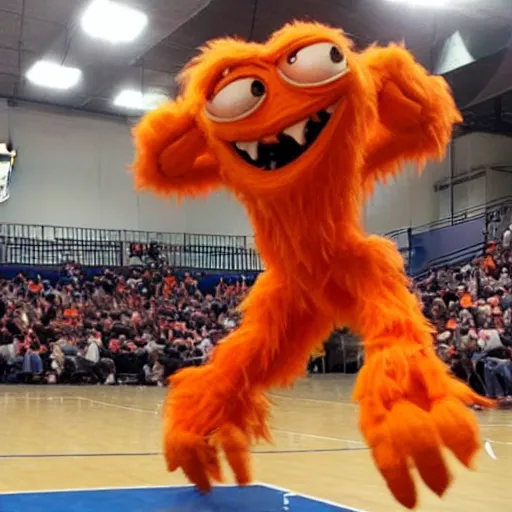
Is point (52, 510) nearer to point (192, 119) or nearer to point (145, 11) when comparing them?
point (192, 119)

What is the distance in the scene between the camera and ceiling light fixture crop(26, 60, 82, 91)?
9.80 metres

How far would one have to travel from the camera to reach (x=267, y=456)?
2996 mm

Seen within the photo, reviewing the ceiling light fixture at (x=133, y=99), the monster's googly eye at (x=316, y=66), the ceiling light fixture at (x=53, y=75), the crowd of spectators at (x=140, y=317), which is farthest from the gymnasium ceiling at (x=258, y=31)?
the monster's googly eye at (x=316, y=66)

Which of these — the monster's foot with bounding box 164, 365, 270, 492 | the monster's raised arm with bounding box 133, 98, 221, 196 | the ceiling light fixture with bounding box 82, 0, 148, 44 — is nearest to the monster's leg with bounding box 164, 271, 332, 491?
the monster's foot with bounding box 164, 365, 270, 492

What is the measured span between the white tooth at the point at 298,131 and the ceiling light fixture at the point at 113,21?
240 inches

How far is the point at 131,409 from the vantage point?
5.60 m

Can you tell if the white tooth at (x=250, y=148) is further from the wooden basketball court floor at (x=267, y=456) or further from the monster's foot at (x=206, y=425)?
the wooden basketball court floor at (x=267, y=456)

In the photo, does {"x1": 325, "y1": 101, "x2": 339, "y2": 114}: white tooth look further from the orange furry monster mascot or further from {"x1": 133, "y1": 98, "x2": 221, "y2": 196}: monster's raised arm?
{"x1": 133, "y1": 98, "x2": 221, "y2": 196}: monster's raised arm

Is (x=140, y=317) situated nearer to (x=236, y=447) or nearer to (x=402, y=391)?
(x=236, y=447)

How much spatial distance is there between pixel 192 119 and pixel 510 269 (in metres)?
7.82

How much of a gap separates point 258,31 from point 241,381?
6.70 metres

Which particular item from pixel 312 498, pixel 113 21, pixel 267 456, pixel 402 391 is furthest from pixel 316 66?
pixel 113 21

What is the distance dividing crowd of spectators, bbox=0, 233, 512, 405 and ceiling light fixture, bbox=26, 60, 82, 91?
266 centimetres

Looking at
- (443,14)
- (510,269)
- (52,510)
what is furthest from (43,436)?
(510,269)
